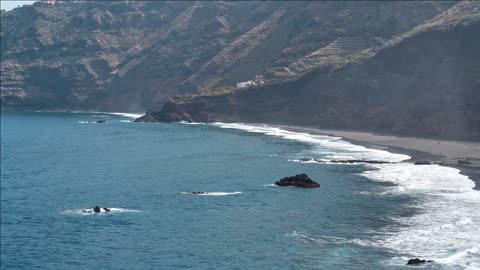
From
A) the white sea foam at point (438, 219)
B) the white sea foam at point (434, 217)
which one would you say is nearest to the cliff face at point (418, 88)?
the white sea foam at point (434, 217)

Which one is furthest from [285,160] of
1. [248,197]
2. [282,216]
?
[282,216]

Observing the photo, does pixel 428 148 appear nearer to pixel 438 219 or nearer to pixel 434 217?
pixel 434 217

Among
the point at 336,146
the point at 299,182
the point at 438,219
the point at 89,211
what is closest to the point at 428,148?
the point at 336,146

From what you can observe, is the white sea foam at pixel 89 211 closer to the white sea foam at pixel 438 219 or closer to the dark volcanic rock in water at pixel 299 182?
the dark volcanic rock in water at pixel 299 182

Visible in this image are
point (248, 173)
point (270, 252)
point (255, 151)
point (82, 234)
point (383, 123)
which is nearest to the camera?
point (270, 252)

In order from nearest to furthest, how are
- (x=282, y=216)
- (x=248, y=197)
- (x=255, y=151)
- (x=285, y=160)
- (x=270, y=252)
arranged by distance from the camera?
(x=270, y=252) → (x=282, y=216) → (x=248, y=197) → (x=285, y=160) → (x=255, y=151)

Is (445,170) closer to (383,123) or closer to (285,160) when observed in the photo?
(285,160)
